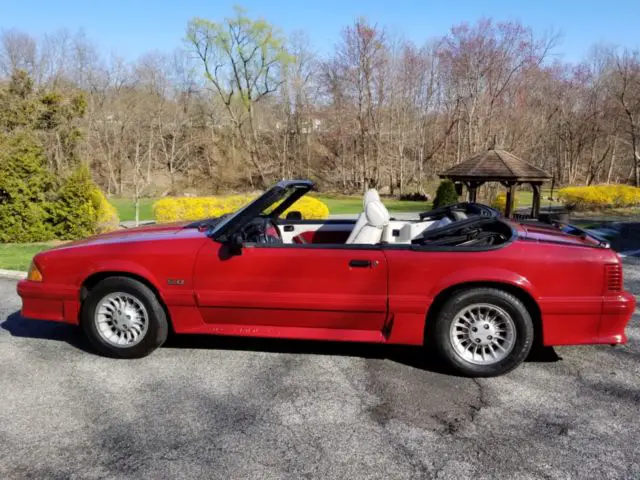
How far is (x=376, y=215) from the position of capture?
14.6 ft

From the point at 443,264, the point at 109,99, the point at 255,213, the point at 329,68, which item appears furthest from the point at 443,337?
the point at 109,99

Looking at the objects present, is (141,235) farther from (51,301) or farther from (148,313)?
(51,301)

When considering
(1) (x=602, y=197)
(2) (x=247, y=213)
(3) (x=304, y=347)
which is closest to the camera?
(2) (x=247, y=213)

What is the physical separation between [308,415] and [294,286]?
1038mm

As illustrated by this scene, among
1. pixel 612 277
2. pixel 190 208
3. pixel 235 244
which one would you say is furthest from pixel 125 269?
pixel 190 208

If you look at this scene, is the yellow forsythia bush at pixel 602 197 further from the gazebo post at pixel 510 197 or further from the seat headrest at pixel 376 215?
the seat headrest at pixel 376 215

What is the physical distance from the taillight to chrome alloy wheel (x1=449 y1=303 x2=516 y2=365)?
2.49 ft

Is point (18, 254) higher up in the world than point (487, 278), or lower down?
lower down

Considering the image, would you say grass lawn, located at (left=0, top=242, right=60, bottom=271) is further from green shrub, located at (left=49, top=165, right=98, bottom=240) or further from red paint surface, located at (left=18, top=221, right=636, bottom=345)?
red paint surface, located at (left=18, top=221, right=636, bottom=345)

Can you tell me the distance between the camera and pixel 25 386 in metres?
3.75

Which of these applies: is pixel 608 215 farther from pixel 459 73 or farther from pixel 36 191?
pixel 36 191

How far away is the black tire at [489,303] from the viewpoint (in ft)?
12.4

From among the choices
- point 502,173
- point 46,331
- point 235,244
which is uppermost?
point 502,173

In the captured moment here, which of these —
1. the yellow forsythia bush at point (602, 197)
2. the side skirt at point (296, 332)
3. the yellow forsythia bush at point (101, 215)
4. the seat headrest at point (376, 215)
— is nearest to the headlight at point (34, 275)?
the side skirt at point (296, 332)
